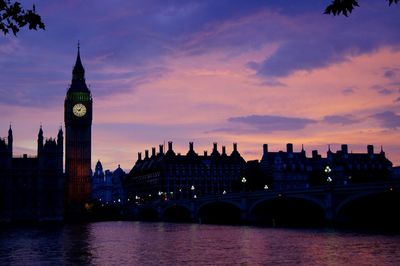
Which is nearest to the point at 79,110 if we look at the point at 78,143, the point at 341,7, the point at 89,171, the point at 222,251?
the point at 78,143

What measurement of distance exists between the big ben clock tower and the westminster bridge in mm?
32666

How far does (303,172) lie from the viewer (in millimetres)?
164000

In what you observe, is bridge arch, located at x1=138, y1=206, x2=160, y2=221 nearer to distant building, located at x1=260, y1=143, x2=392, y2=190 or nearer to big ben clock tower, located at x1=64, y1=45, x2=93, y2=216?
big ben clock tower, located at x1=64, y1=45, x2=93, y2=216

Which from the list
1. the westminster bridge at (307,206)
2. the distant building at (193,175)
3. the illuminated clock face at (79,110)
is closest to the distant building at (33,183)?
the westminster bridge at (307,206)

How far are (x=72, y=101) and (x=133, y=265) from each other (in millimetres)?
138947

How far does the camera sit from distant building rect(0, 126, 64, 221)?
462ft

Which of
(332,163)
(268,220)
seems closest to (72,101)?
(332,163)

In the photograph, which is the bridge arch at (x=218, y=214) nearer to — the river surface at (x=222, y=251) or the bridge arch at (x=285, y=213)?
the bridge arch at (x=285, y=213)

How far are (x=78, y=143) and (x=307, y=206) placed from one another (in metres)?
86.2

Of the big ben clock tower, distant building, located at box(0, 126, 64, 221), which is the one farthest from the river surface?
the big ben clock tower

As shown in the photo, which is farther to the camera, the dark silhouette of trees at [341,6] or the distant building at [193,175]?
the distant building at [193,175]

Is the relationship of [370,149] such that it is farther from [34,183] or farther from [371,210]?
[34,183]

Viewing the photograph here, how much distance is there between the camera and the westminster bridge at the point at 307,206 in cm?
7616

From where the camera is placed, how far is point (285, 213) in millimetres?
112500
